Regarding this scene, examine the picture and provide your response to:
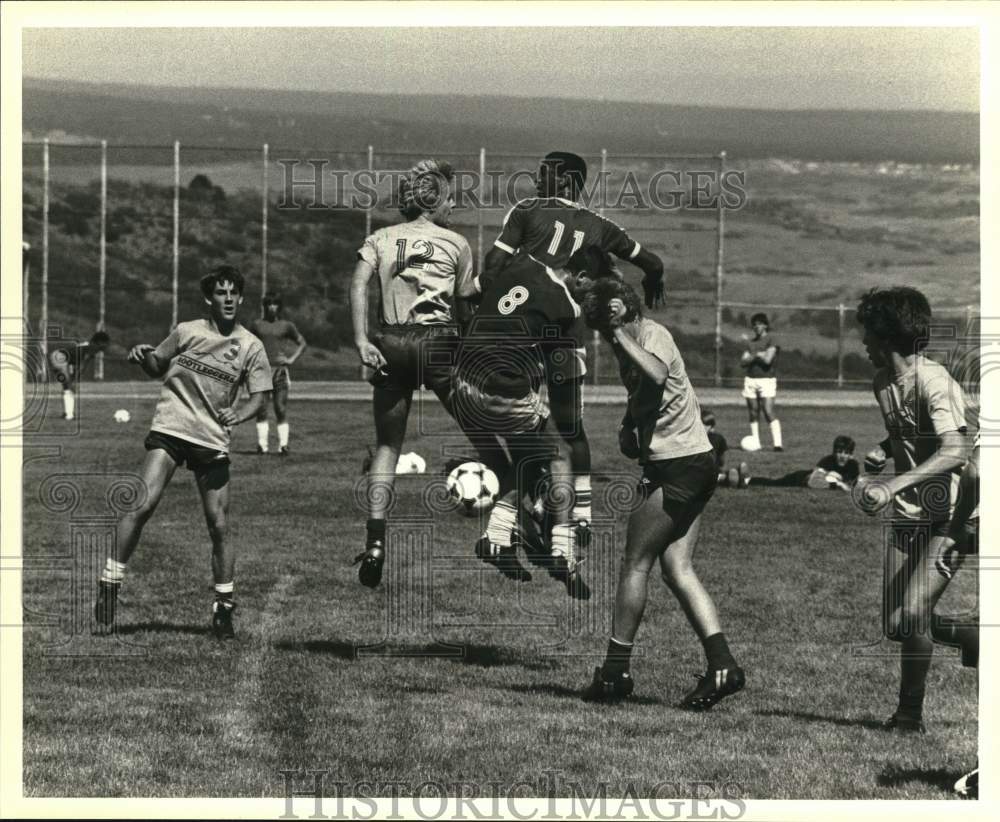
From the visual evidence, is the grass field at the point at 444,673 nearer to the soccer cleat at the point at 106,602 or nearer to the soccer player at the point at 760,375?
the soccer cleat at the point at 106,602

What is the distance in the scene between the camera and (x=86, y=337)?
137 feet

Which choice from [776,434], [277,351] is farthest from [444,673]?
[776,434]

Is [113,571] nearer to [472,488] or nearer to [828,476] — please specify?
[472,488]

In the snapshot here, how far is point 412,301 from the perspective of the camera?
9109 millimetres

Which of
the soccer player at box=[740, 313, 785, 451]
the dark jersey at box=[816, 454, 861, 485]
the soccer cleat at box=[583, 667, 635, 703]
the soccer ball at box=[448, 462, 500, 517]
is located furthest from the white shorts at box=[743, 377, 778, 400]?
the soccer cleat at box=[583, 667, 635, 703]

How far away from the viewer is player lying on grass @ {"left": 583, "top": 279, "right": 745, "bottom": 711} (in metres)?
8.32

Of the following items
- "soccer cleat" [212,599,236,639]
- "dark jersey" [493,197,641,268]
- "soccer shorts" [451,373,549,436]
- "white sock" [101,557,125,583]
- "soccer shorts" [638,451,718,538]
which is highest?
"dark jersey" [493,197,641,268]

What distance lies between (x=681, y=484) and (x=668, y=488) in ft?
0.26

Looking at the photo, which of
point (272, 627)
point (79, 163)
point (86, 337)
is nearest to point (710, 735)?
point (272, 627)

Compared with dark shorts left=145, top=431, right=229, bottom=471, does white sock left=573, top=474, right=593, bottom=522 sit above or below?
below

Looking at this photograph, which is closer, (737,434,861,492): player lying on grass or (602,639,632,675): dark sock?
(602,639,632,675): dark sock

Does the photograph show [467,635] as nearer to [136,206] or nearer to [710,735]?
[710,735]

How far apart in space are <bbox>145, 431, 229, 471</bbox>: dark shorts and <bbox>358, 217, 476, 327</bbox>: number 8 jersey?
71.8 inches

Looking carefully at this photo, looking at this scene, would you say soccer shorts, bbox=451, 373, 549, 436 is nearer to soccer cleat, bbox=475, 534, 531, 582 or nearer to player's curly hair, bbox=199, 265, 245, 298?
soccer cleat, bbox=475, 534, 531, 582
